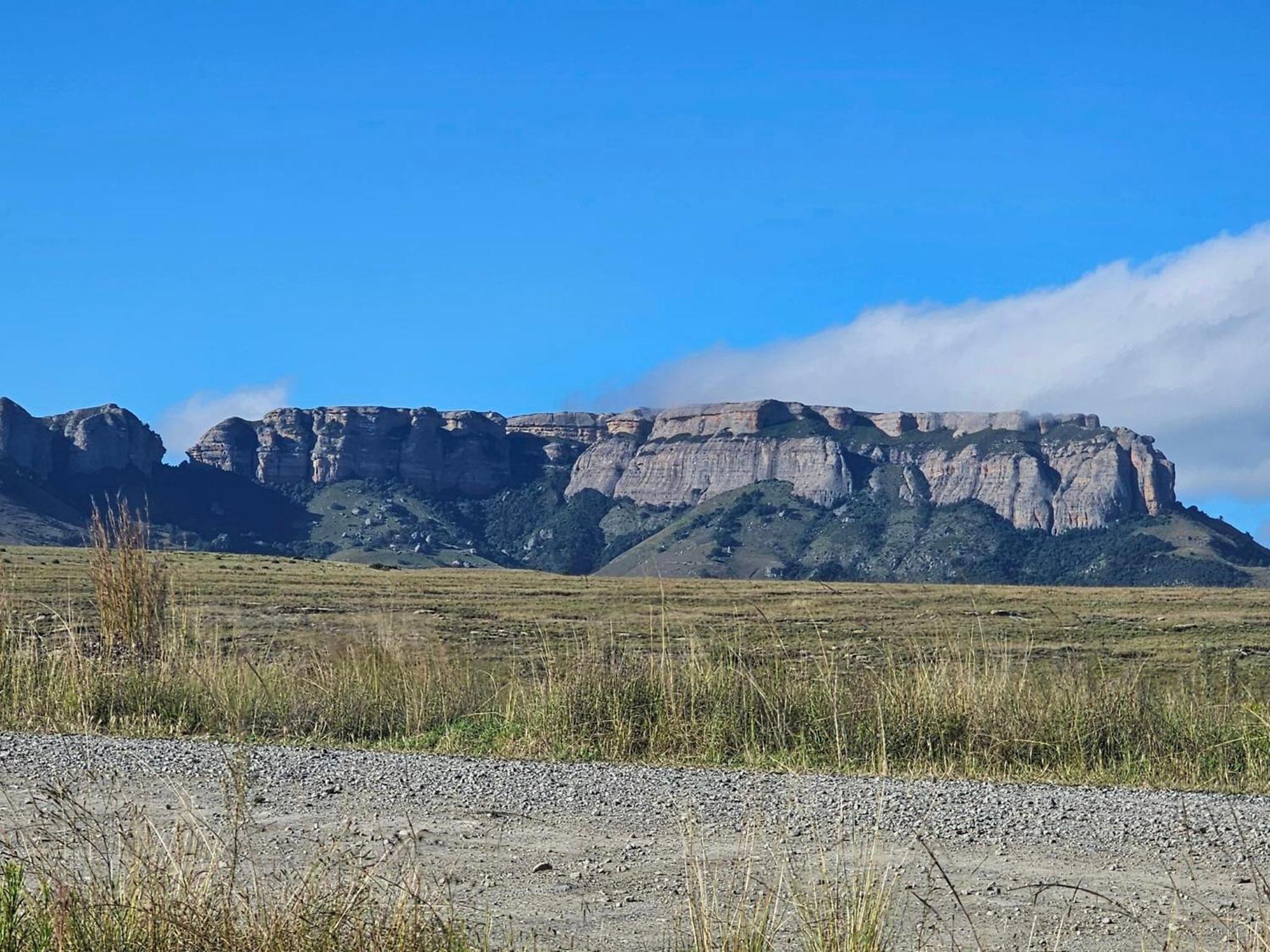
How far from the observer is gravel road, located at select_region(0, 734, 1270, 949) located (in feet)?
18.2

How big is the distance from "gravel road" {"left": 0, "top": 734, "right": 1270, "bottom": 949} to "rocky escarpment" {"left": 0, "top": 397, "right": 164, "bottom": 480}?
582 feet

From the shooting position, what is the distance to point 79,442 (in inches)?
7190

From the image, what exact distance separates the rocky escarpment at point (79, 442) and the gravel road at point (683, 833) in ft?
582

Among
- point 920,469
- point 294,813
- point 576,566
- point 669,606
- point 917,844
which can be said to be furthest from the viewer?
point 920,469

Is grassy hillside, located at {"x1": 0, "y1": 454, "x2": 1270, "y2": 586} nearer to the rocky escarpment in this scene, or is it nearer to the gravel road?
the rocky escarpment

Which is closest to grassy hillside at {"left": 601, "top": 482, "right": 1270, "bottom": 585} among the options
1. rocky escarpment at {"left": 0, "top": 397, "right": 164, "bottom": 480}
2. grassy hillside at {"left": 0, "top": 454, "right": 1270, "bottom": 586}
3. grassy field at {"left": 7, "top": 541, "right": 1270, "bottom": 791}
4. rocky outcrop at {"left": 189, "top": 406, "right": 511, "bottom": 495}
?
grassy hillside at {"left": 0, "top": 454, "right": 1270, "bottom": 586}

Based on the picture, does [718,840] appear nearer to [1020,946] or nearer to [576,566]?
[1020,946]

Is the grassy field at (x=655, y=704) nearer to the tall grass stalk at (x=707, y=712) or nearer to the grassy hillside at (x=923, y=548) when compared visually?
the tall grass stalk at (x=707, y=712)

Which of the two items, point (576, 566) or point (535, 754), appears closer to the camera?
point (535, 754)

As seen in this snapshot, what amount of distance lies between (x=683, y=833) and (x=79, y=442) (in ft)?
629

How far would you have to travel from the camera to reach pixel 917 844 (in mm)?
6941

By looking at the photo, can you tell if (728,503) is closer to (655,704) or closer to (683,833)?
(655,704)

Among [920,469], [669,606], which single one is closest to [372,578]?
[669,606]

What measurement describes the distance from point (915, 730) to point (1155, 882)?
12.9 feet
